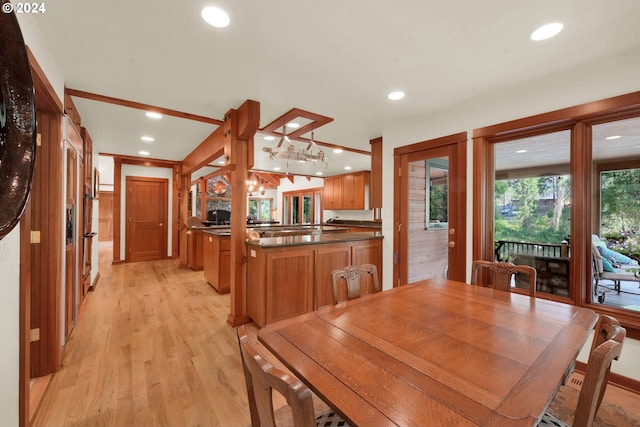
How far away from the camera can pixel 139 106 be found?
9.46 ft

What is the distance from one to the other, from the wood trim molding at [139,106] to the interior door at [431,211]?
2.47 m

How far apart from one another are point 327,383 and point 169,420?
4.76ft

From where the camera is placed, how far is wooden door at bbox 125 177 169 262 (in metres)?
6.25

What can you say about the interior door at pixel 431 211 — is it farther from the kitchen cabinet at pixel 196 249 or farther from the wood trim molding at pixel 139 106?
the kitchen cabinet at pixel 196 249

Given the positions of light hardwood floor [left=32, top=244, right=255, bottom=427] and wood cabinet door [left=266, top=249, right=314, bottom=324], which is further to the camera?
wood cabinet door [left=266, top=249, right=314, bottom=324]

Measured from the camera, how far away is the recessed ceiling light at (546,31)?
1.59 m

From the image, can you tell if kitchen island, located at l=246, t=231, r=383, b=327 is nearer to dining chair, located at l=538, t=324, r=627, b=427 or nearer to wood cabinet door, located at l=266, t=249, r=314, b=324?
wood cabinet door, located at l=266, t=249, r=314, b=324

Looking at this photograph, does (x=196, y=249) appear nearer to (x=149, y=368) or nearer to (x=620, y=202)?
(x=149, y=368)

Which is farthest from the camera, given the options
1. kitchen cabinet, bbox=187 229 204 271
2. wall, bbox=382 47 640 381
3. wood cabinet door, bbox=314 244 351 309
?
kitchen cabinet, bbox=187 229 204 271

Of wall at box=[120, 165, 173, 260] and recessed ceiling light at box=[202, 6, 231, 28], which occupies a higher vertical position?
recessed ceiling light at box=[202, 6, 231, 28]

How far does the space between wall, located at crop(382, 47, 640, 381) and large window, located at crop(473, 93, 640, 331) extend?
0.08 m

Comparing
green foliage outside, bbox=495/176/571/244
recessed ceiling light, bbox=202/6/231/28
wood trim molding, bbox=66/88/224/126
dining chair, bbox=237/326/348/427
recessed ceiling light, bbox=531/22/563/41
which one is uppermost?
wood trim molding, bbox=66/88/224/126

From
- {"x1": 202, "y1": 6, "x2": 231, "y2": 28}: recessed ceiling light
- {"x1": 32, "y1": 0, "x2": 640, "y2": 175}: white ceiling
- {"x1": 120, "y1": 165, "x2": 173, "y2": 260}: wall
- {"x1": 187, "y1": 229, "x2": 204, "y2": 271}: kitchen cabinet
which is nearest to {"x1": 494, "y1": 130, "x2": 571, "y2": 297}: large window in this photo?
{"x1": 32, "y1": 0, "x2": 640, "y2": 175}: white ceiling

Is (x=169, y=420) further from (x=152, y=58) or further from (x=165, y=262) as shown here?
(x=165, y=262)
